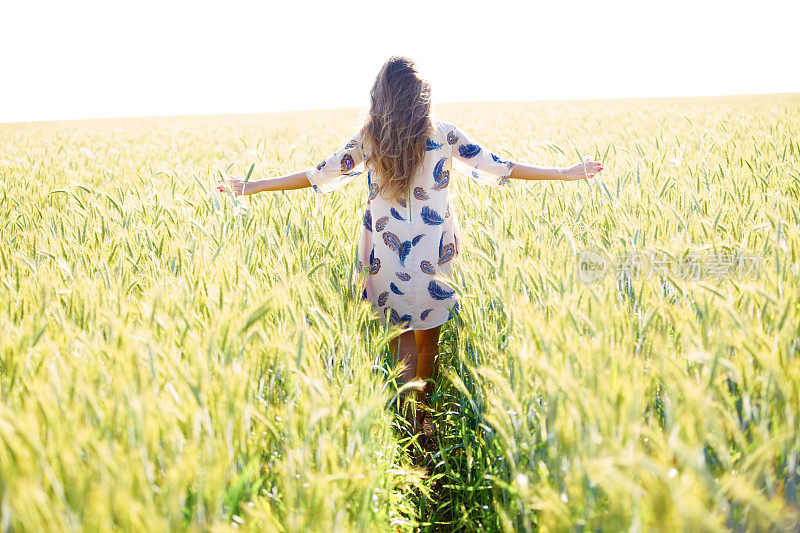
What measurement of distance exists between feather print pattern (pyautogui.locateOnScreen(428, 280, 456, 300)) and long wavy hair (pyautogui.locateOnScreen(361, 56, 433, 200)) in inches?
14.8

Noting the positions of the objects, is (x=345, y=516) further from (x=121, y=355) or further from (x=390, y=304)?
(x=390, y=304)

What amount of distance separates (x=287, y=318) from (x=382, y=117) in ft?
2.60

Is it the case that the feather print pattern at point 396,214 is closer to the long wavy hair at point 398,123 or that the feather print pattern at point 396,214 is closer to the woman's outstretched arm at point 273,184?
the long wavy hair at point 398,123

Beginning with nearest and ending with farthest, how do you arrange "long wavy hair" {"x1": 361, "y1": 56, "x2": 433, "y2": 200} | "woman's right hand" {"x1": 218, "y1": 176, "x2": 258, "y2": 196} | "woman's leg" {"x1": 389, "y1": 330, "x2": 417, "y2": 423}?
1. "long wavy hair" {"x1": 361, "y1": 56, "x2": 433, "y2": 200}
2. "woman's leg" {"x1": 389, "y1": 330, "x2": 417, "y2": 423}
3. "woman's right hand" {"x1": 218, "y1": 176, "x2": 258, "y2": 196}

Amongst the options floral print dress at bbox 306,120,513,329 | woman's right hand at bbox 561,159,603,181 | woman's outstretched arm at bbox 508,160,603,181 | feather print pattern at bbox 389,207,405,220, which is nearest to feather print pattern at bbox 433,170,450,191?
floral print dress at bbox 306,120,513,329

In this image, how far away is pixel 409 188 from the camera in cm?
196

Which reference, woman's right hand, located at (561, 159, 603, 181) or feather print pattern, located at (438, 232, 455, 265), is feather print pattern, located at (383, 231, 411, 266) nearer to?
feather print pattern, located at (438, 232, 455, 265)

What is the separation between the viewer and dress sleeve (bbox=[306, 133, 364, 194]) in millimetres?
2055

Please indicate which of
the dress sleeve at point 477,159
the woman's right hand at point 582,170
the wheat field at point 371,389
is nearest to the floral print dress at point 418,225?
the dress sleeve at point 477,159

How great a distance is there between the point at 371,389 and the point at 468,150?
3.25 feet

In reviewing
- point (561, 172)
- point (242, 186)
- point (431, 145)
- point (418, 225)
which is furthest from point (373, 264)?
point (561, 172)

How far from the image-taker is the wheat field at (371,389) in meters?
0.86

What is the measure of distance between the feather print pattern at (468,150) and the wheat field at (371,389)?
35 cm

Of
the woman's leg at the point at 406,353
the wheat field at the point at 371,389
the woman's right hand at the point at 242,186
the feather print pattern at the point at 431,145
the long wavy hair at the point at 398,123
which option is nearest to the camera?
the wheat field at the point at 371,389
